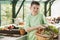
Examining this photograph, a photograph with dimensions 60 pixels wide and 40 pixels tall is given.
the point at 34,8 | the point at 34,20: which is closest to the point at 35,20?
the point at 34,20

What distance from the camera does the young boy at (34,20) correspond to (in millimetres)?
2658

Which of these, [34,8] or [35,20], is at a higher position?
[34,8]

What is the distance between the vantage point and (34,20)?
8.77ft

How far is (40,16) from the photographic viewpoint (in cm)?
266

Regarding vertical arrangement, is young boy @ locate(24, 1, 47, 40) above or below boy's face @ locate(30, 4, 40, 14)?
below

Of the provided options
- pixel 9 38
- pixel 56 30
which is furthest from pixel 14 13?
pixel 56 30

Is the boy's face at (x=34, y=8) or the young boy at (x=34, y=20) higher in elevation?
the boy's face at (x=34, y=8)

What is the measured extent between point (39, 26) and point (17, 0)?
0.40m

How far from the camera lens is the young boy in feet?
8.72

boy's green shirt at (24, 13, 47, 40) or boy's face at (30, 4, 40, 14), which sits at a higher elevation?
boy's face at (30, 4, 40, 14)

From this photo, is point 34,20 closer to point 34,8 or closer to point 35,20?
point 35,20

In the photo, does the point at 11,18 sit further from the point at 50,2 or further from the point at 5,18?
the point at 50,2

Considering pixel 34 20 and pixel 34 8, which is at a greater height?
pixel 34 8

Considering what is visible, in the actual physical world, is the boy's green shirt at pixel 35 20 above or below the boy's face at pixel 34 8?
below
